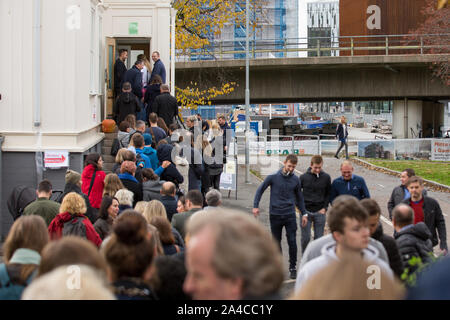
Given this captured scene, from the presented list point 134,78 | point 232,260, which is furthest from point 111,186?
point 134,78

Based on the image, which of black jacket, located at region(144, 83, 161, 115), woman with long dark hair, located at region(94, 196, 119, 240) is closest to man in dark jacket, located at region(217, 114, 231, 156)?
black jacket, located at region(144, 83, 161, 115)

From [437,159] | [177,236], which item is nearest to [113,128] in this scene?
[177,236]

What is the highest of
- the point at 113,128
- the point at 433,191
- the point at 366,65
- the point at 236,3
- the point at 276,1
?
the point at 276,1

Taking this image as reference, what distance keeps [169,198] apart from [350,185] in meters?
2.71

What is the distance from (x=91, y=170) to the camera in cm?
1110

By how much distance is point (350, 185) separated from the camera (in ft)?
36.2

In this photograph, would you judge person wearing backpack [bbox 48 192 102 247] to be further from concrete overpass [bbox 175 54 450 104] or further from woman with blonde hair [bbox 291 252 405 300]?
concrete overpass [bbox 175 54 450 104]

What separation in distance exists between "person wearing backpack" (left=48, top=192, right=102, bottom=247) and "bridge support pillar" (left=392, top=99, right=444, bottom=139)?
3671 cm

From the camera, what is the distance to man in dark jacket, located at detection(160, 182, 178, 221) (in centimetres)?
1007

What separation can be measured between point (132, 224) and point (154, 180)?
664 centimetres

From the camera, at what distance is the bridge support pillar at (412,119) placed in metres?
43.8

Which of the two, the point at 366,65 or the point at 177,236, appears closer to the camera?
the point at 177,236

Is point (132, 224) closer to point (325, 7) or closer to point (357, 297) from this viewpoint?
point (357, 297)

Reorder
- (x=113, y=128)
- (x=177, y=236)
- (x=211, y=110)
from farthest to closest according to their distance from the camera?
(x=211, y=110) < (x=113, y=128) < (x=177, y=236)
